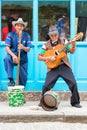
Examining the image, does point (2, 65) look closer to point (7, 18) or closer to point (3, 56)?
point (3, 56)

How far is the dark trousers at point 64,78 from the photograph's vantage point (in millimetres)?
9914

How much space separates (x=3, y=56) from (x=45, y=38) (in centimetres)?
98

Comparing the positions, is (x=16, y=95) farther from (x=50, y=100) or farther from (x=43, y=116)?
(x=43, y=116)

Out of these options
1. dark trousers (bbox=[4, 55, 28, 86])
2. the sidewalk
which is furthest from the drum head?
dark trousers (bbox=[4, 55, 28, 86])

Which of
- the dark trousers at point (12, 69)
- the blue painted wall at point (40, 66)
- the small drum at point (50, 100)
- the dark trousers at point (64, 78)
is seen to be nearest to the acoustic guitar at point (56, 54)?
the dark trousers at point (64, 78)

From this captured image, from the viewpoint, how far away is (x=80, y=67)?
11031 millimetres

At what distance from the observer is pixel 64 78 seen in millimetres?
9953

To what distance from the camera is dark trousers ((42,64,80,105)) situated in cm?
991

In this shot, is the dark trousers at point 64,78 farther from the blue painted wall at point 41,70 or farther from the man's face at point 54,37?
the blue painted wall at point 41,70

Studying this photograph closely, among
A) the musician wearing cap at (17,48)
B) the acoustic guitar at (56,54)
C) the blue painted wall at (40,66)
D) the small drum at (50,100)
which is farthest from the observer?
the blue painted wall at (40,66)

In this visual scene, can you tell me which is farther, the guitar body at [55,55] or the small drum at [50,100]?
the guitar body at [55,55]

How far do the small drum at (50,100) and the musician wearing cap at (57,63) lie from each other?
0.93 feet

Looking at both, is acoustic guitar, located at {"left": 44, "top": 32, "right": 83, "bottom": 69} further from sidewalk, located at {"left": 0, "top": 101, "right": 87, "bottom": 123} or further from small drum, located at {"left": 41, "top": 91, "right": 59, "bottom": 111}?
sidewalk, located at {"left": 0, "top": 101, "right": 87, "bottom": 123}
